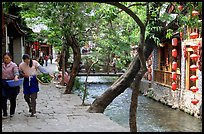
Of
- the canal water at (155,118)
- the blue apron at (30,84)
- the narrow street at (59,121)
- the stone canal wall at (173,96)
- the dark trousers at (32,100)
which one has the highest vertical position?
the blue apron at (30,84)

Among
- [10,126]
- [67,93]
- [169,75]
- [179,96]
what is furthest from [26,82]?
[169,75]

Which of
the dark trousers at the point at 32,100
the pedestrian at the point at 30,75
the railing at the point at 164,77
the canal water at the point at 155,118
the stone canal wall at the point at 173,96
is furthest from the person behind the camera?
the railing at the point at 164,77

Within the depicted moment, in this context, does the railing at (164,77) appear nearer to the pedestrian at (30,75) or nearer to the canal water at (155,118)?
the canal water at (155,118)

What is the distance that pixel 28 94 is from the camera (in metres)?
9.24

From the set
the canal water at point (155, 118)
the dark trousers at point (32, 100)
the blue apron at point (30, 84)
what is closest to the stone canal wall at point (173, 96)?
the canal water at point (155, 118)

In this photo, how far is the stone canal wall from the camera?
Answer: 13.8 metres

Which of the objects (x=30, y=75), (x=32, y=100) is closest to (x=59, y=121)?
(x=32, y=100)

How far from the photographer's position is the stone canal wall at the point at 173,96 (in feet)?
45.3

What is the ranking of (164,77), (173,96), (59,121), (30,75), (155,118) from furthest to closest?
(164,77)
(173,96)
(155,118)
(30,75)
(59,121)

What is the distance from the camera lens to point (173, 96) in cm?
1681

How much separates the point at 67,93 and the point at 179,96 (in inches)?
191

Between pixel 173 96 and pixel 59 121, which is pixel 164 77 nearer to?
pixel 173 96

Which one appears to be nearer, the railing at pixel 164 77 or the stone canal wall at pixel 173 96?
the stone canal wall at pixel 173 96

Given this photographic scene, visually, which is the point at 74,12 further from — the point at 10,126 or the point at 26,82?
the point at 10,126
